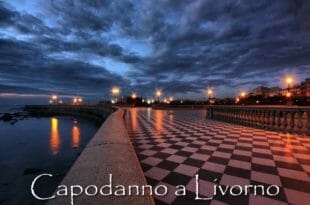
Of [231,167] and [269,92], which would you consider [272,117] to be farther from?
[269,92]

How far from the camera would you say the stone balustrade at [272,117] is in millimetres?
5461

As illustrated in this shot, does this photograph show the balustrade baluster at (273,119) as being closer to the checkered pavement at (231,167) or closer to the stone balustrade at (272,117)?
the stone balustrade at (272,117)

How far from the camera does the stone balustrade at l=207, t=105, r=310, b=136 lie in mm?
5461

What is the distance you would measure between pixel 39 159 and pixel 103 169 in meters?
9.25

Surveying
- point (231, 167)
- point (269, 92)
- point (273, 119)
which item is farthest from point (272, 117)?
point (269, 92)

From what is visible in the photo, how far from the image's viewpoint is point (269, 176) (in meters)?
2.62

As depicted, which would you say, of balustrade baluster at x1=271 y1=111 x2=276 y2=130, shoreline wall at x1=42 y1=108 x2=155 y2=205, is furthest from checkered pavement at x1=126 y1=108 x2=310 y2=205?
balustrade baluster at x1=271 y1=111 x2=276 y2=130

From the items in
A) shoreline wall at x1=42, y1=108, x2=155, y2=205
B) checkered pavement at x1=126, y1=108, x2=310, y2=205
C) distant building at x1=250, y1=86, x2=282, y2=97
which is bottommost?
checkered pavement at x1=126, y1=108, x2=310, y2=205

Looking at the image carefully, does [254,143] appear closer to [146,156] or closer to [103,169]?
[146,156]

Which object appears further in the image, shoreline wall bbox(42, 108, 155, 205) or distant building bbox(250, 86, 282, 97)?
distant building bbox(250, 86, 282, 97)

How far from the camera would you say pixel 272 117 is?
641cm

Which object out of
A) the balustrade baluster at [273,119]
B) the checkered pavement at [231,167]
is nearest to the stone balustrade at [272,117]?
the balustrade baluster at [273,119]

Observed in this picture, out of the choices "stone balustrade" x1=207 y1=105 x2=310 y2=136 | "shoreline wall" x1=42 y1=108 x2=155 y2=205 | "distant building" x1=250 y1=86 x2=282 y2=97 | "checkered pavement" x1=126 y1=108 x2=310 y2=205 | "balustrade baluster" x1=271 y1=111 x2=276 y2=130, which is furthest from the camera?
"distant building" x1=250 y1=86 x2=282 y2=97

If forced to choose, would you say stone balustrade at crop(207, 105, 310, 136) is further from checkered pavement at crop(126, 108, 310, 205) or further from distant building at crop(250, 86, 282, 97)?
distant building at crop(250, 86, 282, 97)
